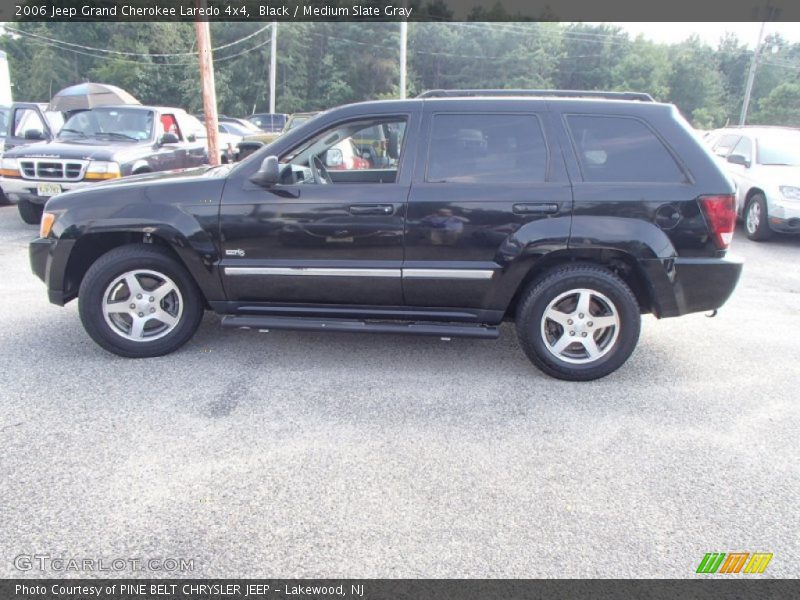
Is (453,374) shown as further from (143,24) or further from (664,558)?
(143,24)

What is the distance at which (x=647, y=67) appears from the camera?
55219mm

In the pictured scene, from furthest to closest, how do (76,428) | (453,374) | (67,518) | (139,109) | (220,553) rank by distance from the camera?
(139,109)
(453,374)
(76,428)
(67,518)
(220,553)

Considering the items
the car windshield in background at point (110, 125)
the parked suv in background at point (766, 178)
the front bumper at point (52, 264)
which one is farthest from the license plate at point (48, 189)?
the parked suv in background at point (766, 178)

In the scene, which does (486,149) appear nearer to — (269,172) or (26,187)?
(269,172)

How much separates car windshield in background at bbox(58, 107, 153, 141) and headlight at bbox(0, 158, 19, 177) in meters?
0.88

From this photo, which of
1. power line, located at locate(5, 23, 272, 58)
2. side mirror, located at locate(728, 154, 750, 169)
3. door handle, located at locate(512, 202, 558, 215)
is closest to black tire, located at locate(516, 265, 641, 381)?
door handle, located at locate(512, 202, 558, 215)

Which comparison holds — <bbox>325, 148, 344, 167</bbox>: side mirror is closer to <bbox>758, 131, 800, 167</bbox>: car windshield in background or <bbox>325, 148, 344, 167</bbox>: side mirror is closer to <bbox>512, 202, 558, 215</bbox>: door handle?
<bbox>512, 202, 558, 215</bbox>: door handle

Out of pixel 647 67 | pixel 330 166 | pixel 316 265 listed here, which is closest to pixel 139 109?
pixel 330 166

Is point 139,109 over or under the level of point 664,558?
over

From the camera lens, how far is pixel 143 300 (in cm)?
409

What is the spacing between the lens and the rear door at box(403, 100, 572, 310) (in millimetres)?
3740

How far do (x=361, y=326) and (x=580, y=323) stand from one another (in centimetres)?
150

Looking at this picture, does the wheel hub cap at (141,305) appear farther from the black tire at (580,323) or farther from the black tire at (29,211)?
the black tire at (29,211)

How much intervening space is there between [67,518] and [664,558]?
2.53m
